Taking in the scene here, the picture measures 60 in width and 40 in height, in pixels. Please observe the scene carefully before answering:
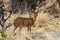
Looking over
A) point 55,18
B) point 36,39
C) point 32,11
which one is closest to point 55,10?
point 55,18

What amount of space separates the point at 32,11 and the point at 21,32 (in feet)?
0.83

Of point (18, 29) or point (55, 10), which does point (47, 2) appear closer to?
point (55, 10)

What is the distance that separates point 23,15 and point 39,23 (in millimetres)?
182

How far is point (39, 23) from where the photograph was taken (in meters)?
2.29

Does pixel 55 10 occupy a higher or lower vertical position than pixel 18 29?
higher

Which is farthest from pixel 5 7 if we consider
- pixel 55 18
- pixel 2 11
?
pixel 55 18

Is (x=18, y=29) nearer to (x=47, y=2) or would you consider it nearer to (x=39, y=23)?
(x=39, y=23)

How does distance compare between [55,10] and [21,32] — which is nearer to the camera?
[21,32]

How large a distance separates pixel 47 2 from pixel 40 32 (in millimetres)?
349

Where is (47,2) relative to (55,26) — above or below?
above

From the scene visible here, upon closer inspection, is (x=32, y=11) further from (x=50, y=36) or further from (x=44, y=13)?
(x=50, y=36)

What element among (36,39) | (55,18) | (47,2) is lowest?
(36,39)

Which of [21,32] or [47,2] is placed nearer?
[21,32]

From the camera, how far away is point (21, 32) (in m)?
2.22
